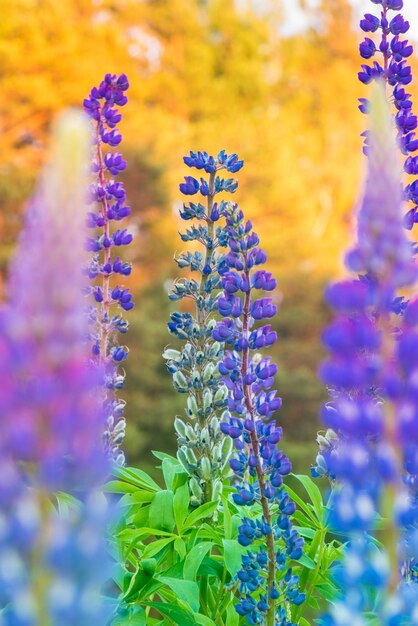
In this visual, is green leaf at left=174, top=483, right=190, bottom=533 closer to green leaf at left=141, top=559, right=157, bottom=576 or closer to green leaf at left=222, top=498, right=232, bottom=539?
green leaf at left=222, top=498, right=232, bottom=539

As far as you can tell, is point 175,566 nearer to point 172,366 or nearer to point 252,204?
point 172,366

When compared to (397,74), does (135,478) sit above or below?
below

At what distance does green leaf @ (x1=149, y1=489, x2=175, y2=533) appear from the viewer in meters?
2.27

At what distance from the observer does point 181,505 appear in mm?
2305

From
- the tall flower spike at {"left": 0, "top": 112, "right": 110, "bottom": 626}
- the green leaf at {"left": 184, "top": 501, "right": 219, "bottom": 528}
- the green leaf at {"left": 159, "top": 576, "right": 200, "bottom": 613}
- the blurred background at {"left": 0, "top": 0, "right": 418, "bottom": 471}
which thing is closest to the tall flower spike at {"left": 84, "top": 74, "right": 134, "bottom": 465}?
the green leaf at {"left": 184, "top": 501, "right": 219, "bottom": 528}

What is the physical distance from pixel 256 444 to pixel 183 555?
13.8 inches

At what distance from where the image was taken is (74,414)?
2.93 feet

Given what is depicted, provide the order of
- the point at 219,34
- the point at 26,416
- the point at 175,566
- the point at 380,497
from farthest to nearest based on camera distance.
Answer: the point at 219,34, the point at 175,566, the point at 380,497, the point at 26,416

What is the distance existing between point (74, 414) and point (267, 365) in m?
1.27

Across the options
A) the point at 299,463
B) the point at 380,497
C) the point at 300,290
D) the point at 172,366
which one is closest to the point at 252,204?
the point at 300,290

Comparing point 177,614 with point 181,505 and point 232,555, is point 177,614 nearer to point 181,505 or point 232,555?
point 232,555

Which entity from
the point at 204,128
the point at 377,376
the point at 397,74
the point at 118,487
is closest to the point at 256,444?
the point at 118,487

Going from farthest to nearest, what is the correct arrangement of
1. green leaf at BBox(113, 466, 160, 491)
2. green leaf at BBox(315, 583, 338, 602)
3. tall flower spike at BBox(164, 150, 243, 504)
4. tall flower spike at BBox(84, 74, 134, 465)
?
tall flower spike at BBox(84, 74, 134, 465)
tall flower spike at BBox(164, 150, 243, 504)
green leaf at BBox(113, 466, 160, 491)
green leaf at BBox(315, 583, 338, 602)

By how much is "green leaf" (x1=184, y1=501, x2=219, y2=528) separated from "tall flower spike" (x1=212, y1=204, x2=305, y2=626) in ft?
0.41
